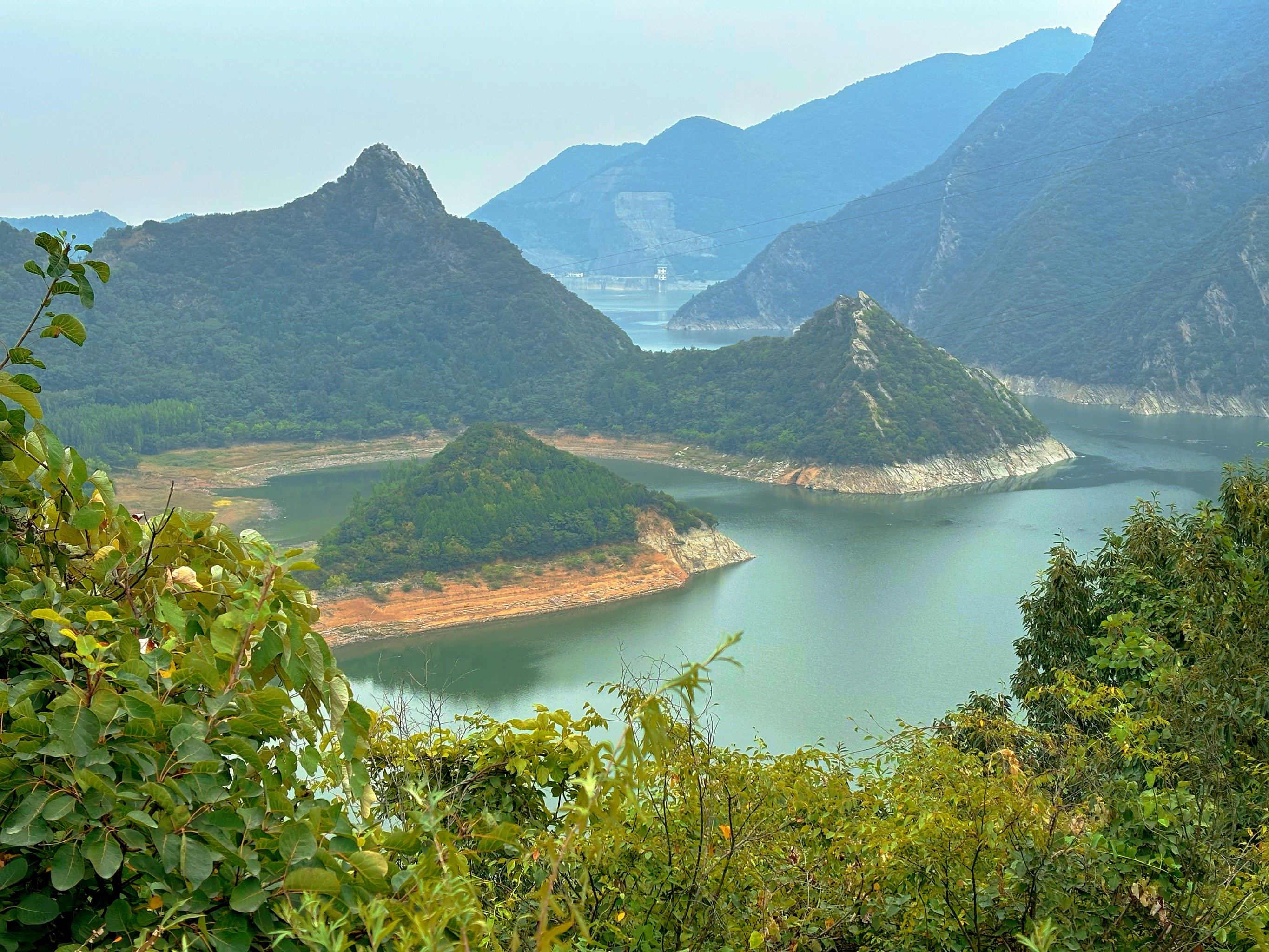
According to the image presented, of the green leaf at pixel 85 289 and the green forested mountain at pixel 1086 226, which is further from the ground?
the green forested mountain at pixel 1086 226

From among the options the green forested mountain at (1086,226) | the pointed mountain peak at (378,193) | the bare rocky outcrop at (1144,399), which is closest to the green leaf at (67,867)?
the bare rocky outcrop at (1144,399)

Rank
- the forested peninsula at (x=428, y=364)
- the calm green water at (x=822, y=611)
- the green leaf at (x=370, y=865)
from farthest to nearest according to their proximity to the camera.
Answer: the forested peninsula at (x=428, y=364)
the calm green water at (x=822, y=611)
the green leaf at (x=370, y=865)

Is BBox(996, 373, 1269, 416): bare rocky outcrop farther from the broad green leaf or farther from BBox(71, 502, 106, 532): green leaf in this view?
BBox(71, 502, 106, 532): green leaf

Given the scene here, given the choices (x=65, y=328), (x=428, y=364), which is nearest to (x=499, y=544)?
(x=65, y=328)

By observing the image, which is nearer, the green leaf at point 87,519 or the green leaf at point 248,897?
the green leaf at point 248,897

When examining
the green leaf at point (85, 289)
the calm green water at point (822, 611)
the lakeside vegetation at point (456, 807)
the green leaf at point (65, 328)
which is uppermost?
the green leaf at point (85, 289)

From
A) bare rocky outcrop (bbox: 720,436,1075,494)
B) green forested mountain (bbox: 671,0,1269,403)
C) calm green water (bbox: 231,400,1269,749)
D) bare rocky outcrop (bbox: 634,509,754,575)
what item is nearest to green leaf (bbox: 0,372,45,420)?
calm green water (bbox: 231,400,1269,749)

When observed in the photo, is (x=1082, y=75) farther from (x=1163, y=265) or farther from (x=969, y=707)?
(x=969, y=707)

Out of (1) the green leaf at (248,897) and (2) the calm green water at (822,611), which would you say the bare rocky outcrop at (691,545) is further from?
(1) the green leaf at (248,897)
